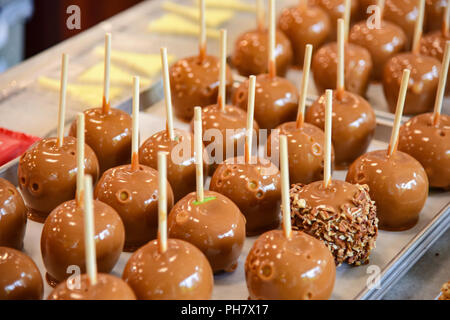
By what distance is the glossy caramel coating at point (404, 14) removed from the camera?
235 cm

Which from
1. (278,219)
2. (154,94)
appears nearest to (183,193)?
(278,219)

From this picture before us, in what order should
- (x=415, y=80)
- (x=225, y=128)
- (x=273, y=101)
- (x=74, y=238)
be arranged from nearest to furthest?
(x=74, y=238)
(x=225, y=128)
(x=273, y=101)
(x=415, y=80)

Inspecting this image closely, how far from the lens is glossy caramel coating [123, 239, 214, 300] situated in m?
1.18

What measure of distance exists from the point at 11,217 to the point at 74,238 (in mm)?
175

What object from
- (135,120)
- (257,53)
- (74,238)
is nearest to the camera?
(74,238)

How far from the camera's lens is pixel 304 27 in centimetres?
226

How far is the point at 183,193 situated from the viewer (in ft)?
5.33

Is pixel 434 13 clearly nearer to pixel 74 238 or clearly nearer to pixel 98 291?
pixel 74 238

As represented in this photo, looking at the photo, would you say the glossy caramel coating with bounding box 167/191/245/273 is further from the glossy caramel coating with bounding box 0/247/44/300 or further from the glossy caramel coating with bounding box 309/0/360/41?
the glossy caramel coating with bounding box 309/0/360/41

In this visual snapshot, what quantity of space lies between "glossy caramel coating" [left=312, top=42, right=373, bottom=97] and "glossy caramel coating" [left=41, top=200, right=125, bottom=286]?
0.90 meters

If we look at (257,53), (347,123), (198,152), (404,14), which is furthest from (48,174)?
(404,14)

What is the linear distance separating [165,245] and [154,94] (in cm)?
95

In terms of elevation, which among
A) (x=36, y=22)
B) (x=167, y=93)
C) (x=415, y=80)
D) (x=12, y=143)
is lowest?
(x=36, y=22)

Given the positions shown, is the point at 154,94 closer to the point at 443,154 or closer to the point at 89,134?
the point at 89,134
